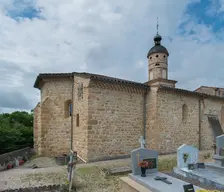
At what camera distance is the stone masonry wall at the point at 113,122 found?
10.6m

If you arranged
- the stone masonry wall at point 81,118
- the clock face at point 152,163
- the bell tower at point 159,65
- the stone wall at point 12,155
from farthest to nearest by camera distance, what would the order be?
the bell tower at point 159,65, the stone masonry wall at point 81,118, the stone wall at point 12,155, the clock face at point 152,163

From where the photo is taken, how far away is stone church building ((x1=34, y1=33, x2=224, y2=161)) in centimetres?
1077

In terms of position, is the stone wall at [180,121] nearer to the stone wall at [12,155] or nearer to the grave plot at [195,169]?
the grave plot at [195,169]

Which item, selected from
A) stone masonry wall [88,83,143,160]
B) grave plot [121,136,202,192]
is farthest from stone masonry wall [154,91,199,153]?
grave plot [121,136,202,192]

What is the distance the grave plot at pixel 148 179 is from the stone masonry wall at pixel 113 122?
15.1 feet

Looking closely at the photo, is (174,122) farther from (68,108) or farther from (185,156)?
(68,108)

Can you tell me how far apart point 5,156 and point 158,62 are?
1787 cm

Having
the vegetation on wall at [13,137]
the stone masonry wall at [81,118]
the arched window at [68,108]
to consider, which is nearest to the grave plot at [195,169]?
the stone masonry wall at [81,118]

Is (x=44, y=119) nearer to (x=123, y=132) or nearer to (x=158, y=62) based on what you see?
(x=123, y=132)

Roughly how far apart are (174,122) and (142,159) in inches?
311

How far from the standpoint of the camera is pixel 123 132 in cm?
1175

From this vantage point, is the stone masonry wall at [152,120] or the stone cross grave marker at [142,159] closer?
the stone cross grave marker at [142,159]

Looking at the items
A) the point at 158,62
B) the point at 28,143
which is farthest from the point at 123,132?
the point at 158,62

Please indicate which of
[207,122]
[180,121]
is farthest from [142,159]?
[207,122]
